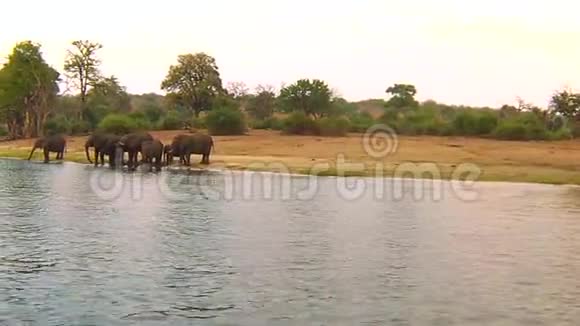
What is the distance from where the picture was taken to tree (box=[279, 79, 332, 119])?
74.8 metres

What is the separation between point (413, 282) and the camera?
12.2 metres

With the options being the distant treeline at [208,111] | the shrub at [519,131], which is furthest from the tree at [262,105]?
the shrub at [519,131]

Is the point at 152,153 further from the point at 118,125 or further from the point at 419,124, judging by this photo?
the point at 118,125

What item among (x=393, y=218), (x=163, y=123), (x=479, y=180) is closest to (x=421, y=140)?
(x=479, y=180)

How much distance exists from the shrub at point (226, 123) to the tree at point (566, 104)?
2481 centimetres

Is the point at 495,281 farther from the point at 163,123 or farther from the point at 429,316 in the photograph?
the point at 163,123

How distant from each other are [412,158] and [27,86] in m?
42.7

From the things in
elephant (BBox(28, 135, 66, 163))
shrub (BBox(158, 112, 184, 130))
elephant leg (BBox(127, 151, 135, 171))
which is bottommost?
elephant leg (BBox(127, 151, 135, 171))

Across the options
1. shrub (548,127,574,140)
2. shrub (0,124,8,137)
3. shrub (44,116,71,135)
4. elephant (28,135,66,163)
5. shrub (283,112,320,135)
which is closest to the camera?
elephant (28,135,66,163)

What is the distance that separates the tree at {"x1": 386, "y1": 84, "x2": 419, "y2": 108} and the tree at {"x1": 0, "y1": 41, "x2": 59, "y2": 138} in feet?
121

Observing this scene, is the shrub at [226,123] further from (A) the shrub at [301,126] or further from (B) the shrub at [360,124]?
(B) the shrub at [360,124]

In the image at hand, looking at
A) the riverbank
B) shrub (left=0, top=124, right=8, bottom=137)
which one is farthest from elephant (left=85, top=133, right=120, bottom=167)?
shrub (left=0, top=124, right=8, bottom=137)

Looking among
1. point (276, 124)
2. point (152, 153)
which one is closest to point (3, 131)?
point (276, 124)

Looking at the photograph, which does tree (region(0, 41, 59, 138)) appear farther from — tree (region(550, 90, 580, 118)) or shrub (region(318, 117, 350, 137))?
tree (region(550, 90, 580, 118))
